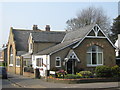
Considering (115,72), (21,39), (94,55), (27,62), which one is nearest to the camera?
(115,72)

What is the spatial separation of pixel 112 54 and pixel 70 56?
6.53 meters

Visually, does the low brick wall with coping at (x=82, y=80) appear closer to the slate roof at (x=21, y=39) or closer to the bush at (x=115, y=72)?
the bush at (x=115, y=72)

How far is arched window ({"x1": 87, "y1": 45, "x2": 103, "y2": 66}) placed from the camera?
1165 inches

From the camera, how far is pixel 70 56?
2781cm

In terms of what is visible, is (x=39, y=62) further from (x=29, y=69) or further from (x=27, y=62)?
(x=27, y=62)

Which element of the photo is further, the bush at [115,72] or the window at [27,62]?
the window at [27,62]

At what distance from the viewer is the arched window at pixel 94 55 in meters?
29.6

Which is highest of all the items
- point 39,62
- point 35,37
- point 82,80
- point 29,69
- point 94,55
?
point 35,37

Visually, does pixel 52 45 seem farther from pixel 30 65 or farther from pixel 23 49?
pixel 23 49

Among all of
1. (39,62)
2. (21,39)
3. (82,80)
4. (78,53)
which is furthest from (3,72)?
(21,39)

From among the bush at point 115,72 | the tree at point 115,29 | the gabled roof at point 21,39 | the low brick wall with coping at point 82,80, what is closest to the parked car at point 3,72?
the low brick wall with coping at point 82,80

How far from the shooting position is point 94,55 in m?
29.9

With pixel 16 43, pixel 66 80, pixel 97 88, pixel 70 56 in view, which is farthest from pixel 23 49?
pixel 97 88

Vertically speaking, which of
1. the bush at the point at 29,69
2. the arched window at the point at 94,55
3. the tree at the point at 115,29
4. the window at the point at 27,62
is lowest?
the bush at the point at 29,69
